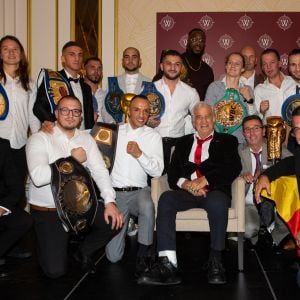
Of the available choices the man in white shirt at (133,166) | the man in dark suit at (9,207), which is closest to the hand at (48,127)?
the man in dark suit at (9,207)

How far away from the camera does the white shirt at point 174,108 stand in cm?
489

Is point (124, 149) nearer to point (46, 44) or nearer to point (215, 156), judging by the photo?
point (215, 156)

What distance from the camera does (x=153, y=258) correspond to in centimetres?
402

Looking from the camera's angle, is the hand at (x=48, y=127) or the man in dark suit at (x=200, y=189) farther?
the hand at (x=48, y=127)

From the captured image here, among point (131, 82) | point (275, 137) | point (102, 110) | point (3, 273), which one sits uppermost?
point (131, 82)

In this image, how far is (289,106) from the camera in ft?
15.6

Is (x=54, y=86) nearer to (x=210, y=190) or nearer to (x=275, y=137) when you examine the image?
(x=210, y=190)

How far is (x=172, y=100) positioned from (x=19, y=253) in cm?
186

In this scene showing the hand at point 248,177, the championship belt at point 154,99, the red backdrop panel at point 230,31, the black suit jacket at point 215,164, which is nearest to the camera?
the black suit jacket at point 215,164

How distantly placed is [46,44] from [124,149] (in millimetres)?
3281

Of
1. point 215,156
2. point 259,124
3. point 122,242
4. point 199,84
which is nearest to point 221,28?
point 199,84

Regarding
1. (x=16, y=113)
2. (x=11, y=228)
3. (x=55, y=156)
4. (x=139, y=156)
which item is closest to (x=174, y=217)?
(x=139, y=156)

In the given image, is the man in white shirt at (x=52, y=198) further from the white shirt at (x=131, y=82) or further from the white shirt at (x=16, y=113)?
the white shirt at (x=131, y=82)

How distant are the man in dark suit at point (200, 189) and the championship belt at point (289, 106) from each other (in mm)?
752
